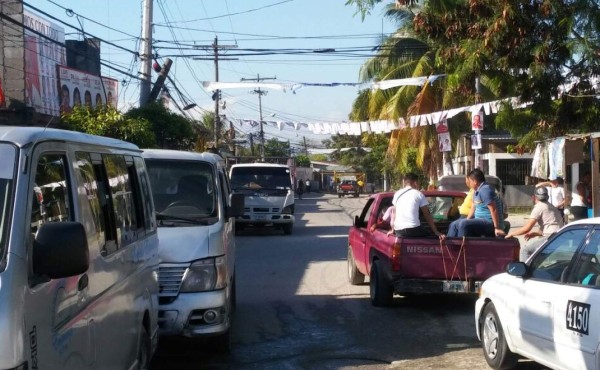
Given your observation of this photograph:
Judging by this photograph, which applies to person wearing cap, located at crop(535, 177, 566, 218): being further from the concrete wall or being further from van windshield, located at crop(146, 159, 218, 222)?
the concrete wall

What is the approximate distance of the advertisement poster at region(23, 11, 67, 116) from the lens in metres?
33.1

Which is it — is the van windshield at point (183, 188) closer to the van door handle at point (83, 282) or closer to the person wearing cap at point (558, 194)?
the van door handle at point (83, 282)

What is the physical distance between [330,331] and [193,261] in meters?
2.71

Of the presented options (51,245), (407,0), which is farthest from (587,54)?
(51,245)

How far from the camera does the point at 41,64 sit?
35.2 m

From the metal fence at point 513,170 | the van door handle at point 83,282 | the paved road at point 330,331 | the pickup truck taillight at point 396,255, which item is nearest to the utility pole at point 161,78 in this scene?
the paved road at point 330,331

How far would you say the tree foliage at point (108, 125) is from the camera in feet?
68.5

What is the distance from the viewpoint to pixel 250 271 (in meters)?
17.4

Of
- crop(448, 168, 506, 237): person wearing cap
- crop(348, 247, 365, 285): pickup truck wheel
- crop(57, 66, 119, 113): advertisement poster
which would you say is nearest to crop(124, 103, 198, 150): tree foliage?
crop(57, 66, 119, 113): advertisement poster

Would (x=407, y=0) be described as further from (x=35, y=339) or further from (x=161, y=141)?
(x=161, y=141)

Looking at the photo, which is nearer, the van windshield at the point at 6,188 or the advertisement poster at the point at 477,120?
the van windshield at the point at 6,188

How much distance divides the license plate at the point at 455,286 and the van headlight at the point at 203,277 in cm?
372

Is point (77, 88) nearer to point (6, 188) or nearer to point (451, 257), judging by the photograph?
point (451, 257)

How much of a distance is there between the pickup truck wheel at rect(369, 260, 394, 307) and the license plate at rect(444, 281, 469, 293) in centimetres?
86
